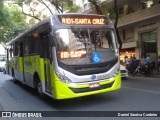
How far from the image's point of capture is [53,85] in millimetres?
9352

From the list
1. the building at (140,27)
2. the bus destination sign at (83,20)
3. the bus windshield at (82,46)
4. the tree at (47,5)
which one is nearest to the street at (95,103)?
the bus windshield at (82,46)

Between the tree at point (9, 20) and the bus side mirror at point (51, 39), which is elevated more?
the tree at point (9, 20)

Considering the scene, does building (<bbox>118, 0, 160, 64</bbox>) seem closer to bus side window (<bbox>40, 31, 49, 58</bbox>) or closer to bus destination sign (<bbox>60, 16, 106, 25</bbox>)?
bus destination sign (<bbox>60, 16, 106, 25</bbox>)

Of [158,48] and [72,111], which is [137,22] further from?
[72,111]

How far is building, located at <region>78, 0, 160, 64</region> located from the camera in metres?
24.8

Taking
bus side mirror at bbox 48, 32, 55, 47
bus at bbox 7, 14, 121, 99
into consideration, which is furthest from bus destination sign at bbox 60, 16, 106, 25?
bus side mirror at bbox 48, 32, 55, 47

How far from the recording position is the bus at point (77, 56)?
918 cm

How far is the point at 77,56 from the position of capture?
932 cm

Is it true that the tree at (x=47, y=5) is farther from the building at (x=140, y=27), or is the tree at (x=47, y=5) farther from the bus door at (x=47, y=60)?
the bus door at (x=47, y=60)

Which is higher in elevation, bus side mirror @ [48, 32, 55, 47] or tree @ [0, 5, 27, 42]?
tree @ [0, 5, 27, 42]

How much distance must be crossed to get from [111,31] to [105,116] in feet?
11.0

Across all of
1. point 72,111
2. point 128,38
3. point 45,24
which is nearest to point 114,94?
point 72,111

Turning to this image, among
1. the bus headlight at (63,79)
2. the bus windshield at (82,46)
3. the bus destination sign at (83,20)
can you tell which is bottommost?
the bus headlight at (63,79)

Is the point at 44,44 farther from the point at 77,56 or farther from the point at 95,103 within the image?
the point at 95,103
